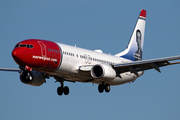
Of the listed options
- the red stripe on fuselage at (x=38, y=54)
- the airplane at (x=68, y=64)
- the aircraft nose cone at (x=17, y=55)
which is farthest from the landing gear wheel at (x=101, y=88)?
the aircraft nose cone at (x=17, y=55)

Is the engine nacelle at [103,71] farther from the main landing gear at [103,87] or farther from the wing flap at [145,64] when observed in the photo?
the main landing gear at [103,87]

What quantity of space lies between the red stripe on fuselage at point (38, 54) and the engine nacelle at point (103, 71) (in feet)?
14.9

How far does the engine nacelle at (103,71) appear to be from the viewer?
42.9m

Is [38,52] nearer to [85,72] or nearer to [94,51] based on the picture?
[85,72]

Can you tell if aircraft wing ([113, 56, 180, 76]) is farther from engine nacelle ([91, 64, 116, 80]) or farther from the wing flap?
engine nacelle ([91, 64, 116, 80])

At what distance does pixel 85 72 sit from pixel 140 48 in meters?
19.4

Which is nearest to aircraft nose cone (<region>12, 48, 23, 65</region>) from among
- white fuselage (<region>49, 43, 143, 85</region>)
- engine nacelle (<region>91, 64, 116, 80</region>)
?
white fuselage (<region>49, 43, 143, 85</region>)

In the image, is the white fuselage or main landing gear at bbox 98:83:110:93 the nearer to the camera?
the white fuselage

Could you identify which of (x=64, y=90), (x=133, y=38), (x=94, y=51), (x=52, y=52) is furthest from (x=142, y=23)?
(x=52, y=52)

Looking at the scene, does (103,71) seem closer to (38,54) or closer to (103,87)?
(103,87)

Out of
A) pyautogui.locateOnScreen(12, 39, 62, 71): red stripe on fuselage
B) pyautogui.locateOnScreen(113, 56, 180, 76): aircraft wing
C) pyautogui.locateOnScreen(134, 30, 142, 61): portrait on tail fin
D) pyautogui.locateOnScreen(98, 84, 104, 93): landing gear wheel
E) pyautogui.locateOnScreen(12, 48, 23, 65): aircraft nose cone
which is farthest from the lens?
pyautogui.locateOnScreen(134, 30, 142, 61): portrait on tail fin

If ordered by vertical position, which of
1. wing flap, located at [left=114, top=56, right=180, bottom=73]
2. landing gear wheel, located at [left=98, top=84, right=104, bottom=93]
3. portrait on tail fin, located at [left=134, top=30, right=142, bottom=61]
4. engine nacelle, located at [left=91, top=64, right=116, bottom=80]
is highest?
portrait on tail fin, located at [left=134, top=30, right=142, bottom=61]

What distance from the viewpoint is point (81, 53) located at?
44.5 m

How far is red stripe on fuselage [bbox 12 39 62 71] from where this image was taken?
38.4 m
